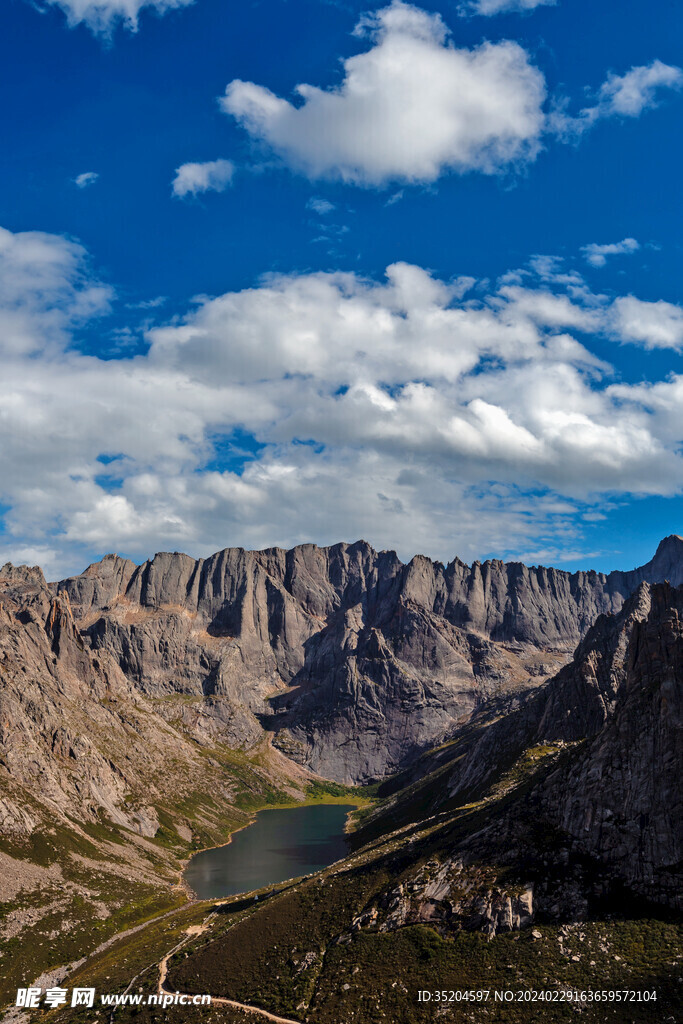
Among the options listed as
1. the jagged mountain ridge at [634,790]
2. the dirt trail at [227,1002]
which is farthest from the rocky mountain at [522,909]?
the dirt trail at [227,1002]

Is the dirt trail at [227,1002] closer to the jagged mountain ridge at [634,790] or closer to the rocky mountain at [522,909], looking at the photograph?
the rocky mountain at [522,909]

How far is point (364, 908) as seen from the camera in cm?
11262

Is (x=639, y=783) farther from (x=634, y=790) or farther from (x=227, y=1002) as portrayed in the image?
(x=227, y=1002)

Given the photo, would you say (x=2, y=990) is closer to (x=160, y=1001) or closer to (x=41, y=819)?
(x=160, y=1001)

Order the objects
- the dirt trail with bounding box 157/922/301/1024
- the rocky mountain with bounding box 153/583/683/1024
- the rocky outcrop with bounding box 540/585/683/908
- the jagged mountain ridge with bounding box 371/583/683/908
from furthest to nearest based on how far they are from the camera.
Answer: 1. the jagged mountain ridge with bounding box 371/583/683/908
2. the rocky outcrop with bounding box 540/585/683/908
3. the dirt trail with bounding box 157/922/301/1024
4. the rocky mountain with bounding box 153/583/683/1024

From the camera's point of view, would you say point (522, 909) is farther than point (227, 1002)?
Yes

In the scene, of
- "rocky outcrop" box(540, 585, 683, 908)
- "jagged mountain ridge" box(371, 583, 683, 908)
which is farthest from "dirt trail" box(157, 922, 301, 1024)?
"rocky outcrop" box(540, 585, 683, 908)

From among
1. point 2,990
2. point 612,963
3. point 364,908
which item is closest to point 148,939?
point 2,990

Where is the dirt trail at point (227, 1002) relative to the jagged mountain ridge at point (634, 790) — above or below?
below

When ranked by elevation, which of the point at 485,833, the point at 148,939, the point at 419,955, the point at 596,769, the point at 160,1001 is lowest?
the point at 148,939

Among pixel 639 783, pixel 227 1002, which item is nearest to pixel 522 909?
pixel 639 783

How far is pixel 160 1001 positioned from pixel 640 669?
92323 mm

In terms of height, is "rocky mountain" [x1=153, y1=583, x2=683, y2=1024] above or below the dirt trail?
above

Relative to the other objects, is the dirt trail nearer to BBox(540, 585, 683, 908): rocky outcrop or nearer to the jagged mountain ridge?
the jagged mountain ridge
